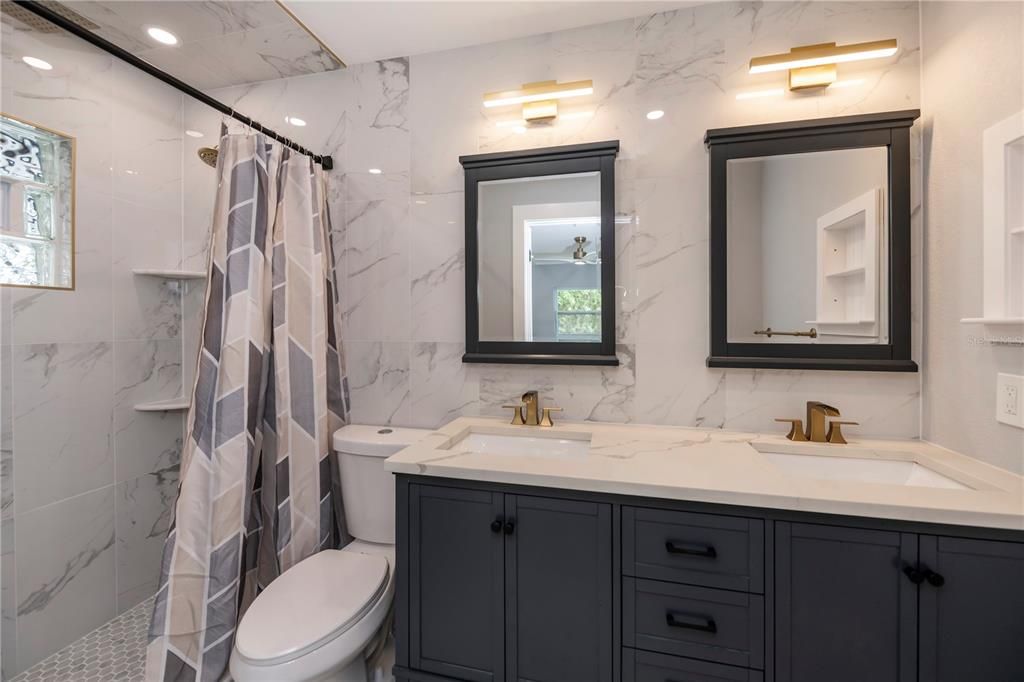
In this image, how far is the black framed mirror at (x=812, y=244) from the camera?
1.52 m

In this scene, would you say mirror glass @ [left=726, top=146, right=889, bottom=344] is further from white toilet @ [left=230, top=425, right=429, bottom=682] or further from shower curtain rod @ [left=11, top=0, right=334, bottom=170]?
shower curtain rod @ [left=11, top=0, right=334, bottom=170]

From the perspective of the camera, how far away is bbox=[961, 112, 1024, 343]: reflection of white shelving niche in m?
1.15

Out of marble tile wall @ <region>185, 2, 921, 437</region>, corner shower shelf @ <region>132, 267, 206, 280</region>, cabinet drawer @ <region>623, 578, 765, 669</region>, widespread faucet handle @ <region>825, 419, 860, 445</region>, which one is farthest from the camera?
corner shower shelf @ <region>132, 267, 206, 280</region>

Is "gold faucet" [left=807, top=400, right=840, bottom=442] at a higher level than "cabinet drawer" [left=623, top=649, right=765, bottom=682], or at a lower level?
higher

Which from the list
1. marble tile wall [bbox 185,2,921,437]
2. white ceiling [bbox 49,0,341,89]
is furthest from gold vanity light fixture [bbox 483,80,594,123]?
white ceiling [bbox 49,0,341,89]

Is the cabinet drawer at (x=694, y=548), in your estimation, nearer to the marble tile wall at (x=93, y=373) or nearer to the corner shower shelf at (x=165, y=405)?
the corner shower shelf at (x=165, y=405)

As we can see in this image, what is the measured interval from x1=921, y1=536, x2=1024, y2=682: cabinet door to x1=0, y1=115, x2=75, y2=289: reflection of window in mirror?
2866mm

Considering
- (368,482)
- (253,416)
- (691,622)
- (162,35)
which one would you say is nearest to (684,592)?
(691,622)

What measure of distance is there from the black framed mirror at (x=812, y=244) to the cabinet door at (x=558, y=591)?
824mm

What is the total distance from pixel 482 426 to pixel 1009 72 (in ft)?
6.08

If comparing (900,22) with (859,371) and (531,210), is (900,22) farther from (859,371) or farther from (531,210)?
(531,210)

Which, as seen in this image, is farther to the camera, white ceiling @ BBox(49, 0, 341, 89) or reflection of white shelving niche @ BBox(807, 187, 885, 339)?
white ceiling @ BBox(49, 0, 341, 89)

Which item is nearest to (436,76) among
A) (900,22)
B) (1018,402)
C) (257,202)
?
(257,202)

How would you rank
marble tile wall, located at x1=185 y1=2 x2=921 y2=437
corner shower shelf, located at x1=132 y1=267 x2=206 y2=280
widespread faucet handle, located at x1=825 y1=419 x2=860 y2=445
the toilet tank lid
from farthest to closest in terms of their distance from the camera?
corner shower shelf, located at x1=132 y1=267 x2=206 y2=280 < the toilet tank lid < marble tile wall, located at x1=185 y1=2 x2=921 y2=437 < widespread faucet handle, located at x1=825 y1=419 x2=860 y2=445
